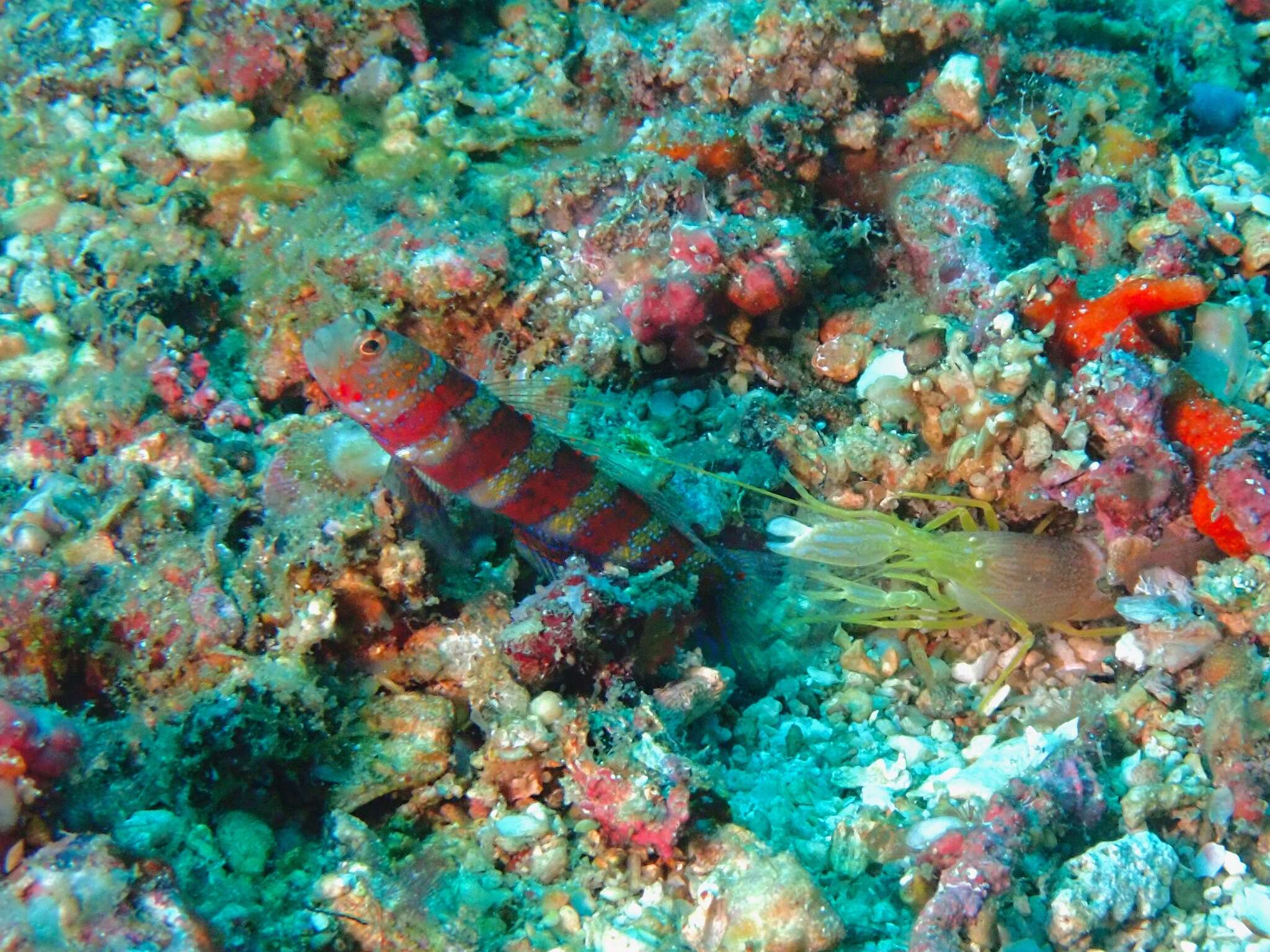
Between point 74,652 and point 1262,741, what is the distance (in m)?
4.21

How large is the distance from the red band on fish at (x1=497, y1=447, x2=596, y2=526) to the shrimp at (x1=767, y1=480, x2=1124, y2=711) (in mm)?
1010

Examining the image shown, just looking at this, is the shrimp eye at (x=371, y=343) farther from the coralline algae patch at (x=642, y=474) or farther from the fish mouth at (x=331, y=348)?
the coralline algae patch at (x=642, y=474)

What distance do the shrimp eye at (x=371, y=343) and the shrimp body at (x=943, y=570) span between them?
6.53ft

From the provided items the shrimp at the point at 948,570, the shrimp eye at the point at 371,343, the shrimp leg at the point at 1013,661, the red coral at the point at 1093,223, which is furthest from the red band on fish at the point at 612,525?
the red coral at the point at 1093,223

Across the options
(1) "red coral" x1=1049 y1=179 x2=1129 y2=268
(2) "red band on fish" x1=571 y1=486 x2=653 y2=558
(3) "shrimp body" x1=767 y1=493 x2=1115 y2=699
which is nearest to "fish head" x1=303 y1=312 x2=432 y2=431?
(2) "red band on fish" x1=571 y1=486 x2=653 y2=558

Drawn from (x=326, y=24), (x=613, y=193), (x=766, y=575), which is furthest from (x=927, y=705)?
(x=326, y=24)

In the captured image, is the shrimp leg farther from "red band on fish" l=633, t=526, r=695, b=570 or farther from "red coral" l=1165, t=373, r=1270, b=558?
"red band on fish" l=633, t=526, r=695, b=570

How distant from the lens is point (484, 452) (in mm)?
3475

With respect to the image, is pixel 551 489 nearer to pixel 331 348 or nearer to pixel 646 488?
pixel 646 488

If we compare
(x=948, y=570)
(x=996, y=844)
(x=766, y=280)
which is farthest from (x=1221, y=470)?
(x=766, y=280)

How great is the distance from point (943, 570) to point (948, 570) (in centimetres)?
2

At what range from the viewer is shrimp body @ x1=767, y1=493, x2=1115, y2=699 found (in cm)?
354

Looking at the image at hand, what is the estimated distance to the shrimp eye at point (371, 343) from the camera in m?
3.30

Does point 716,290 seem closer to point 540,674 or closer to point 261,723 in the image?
point 540,674
